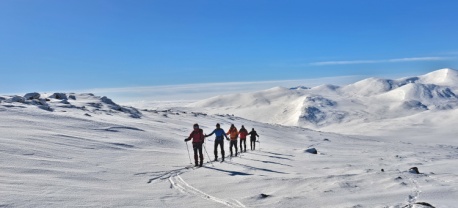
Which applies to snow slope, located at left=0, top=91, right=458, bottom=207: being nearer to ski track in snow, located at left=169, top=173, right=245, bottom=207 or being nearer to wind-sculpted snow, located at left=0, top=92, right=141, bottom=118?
ski track in snow, located at left=169, top=173, right=245, bottom=207

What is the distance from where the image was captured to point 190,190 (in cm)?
1145

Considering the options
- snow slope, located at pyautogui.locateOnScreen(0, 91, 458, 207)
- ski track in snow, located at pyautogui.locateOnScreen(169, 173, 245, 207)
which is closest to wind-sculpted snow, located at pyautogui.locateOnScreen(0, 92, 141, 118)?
snow slope, located at pyautogui.locateOnScreen(0, 91, 458, 207)

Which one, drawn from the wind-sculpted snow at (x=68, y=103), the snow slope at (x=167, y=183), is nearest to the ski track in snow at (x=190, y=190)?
the snow slope at (x=167, y=183)

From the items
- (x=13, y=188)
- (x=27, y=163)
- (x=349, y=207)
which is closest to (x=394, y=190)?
(x=349, y=207)

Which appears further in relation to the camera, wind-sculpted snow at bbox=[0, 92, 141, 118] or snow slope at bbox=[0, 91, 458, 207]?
wind-sculpted snow at bbox=[0, 92, 141, 118]

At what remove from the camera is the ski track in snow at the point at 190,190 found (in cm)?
996

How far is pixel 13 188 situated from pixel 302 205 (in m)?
6.86

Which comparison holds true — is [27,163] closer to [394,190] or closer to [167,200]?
[167,200]

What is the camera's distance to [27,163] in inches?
A: 510

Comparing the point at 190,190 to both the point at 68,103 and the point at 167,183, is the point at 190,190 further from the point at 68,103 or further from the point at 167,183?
the point at 68,103

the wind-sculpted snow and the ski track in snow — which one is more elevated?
the wind-sculpted snow

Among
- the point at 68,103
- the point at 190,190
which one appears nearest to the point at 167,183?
the point at 190,190

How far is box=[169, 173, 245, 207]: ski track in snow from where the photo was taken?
9955 millimetres

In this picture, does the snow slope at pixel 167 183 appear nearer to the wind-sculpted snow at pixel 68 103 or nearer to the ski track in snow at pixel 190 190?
the ski track in snow at pixel 190 190
